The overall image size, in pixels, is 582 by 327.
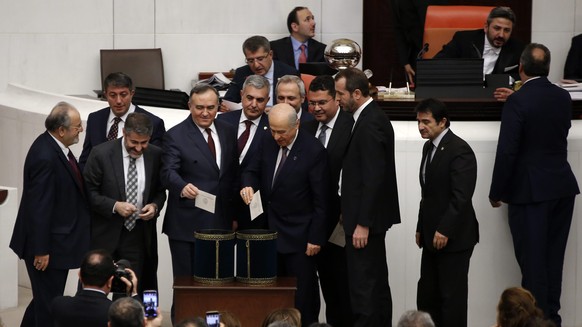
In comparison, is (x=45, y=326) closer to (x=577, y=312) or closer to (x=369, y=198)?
(x=369, y=198)

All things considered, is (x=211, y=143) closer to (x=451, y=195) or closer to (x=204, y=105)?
(x=204, y=105)

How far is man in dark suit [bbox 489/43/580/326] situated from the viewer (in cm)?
791

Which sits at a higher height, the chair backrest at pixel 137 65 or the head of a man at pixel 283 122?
the chair backrest at pixel 137 65

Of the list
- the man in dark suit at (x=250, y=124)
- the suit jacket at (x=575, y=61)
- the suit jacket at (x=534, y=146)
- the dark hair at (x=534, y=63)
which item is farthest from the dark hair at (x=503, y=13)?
the suit jacket at (x=575, y=61)

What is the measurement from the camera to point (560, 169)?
7988 millimetres

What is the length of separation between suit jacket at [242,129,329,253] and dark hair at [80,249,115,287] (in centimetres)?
169

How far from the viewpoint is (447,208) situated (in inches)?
295

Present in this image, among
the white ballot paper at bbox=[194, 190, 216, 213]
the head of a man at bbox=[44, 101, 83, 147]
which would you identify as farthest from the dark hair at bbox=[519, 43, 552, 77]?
the head of a man at bbox=[44, 101, 83, 147]

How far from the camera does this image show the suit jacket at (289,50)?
11.9m

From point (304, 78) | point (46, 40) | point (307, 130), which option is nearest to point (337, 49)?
point (304, 78)

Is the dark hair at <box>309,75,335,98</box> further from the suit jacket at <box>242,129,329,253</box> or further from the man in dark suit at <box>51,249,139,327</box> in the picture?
the man in dark suit at <box>51,249,139,327</box>

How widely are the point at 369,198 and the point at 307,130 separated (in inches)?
29.0

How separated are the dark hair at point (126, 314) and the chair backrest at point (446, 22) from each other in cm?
601

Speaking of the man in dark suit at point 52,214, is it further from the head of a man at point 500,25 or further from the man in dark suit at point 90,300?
the head of a man at point 500,25
